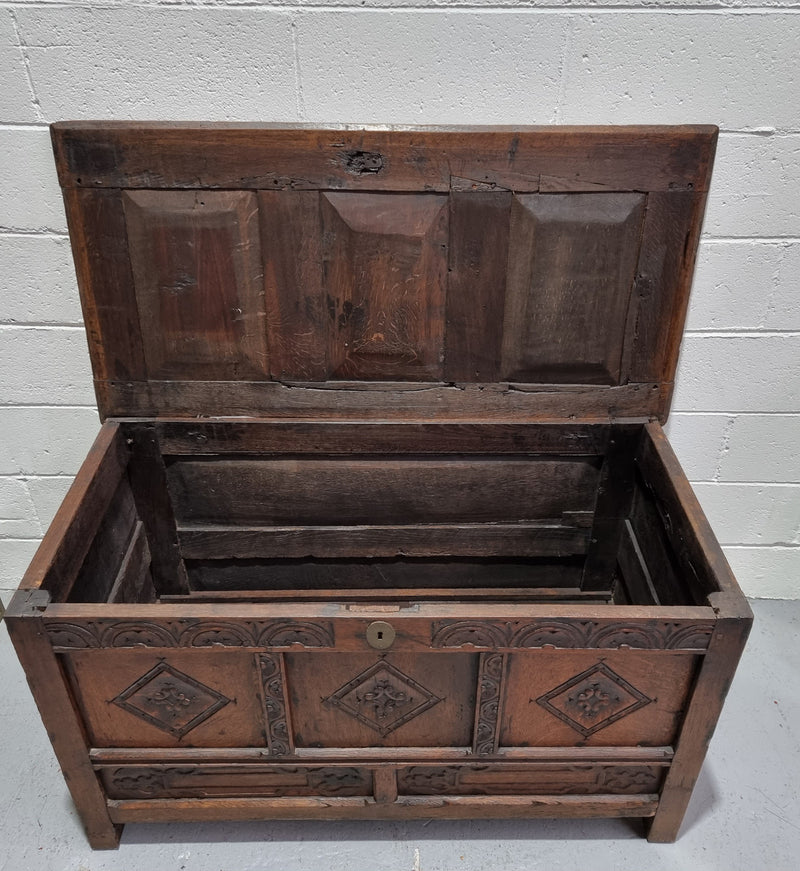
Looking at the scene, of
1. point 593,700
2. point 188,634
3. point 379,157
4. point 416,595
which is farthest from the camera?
point 416,595

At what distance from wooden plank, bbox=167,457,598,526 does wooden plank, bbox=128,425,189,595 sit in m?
0.03

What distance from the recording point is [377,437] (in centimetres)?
165

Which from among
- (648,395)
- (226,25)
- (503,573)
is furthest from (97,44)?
(503,573)

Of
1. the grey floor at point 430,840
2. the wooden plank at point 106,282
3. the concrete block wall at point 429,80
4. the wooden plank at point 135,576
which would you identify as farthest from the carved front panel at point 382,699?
the concrete block wall at point 429,80

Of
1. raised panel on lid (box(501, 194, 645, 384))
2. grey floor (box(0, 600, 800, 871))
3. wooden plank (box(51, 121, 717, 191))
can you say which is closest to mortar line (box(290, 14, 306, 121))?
wooden plank (box(51, 121, 717, 191))

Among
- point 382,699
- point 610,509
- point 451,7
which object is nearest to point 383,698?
point 382,699

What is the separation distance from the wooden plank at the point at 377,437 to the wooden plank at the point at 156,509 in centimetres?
4

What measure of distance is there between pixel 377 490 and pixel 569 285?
649 mm

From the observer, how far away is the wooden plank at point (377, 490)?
170 centimetres

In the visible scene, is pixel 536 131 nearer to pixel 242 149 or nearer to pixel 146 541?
pixel 242 149

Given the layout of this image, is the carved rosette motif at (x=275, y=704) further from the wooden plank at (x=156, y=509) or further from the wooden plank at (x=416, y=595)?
the wooden plank at (x=156, y=509)

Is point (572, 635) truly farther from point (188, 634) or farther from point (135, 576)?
point (135, 576)

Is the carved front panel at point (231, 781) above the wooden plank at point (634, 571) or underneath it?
underneath

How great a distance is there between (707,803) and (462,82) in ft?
5.23
